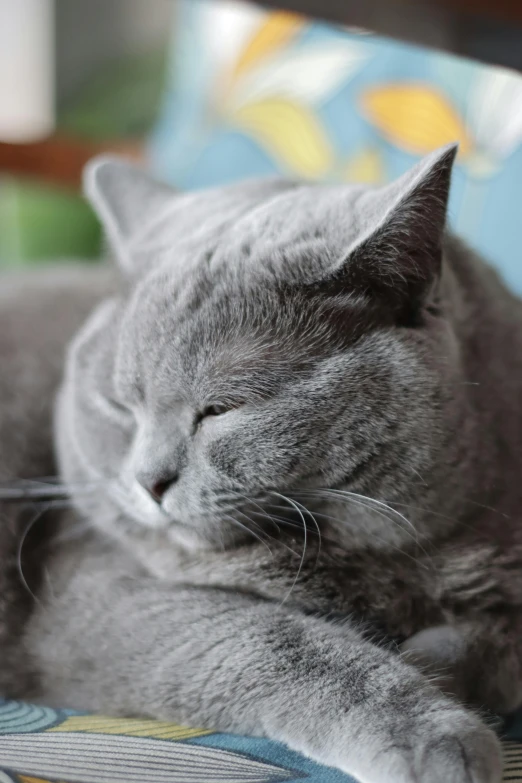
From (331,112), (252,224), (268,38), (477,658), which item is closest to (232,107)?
(268,38)

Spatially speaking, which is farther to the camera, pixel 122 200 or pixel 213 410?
pixel 122 200

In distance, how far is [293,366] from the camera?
73 cm

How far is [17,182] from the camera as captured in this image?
1864 mm

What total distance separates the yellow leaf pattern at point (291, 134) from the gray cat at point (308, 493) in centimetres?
71

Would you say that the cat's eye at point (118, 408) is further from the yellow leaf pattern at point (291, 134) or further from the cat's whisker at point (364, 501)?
the yellow leaf pattern at point (291, 134)

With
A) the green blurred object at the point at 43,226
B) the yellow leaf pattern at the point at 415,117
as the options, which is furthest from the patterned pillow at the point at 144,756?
the green blurred object at the point at 43,226

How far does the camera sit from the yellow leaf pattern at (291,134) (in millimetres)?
1552

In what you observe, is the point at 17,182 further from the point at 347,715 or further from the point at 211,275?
the point at 347,715

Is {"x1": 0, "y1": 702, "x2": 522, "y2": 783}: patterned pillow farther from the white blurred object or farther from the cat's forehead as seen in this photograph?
the white blurred object

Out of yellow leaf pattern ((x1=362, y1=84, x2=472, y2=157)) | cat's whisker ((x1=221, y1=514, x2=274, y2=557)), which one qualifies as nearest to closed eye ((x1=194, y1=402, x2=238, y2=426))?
cat's whisker ((x1=221, y1=514, x2=274, y2=557))

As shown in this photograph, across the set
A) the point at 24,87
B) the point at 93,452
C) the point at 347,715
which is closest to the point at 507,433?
the point at 347,715

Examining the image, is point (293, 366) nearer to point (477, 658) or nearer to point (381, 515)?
point (381, 515)

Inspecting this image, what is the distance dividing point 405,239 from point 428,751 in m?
0.45

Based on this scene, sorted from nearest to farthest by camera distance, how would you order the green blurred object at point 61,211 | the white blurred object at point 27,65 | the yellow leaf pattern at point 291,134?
the yellow leaf pattern at point 291,134
the green blurred object at point 61,211
the white blurred object at point 27,65
